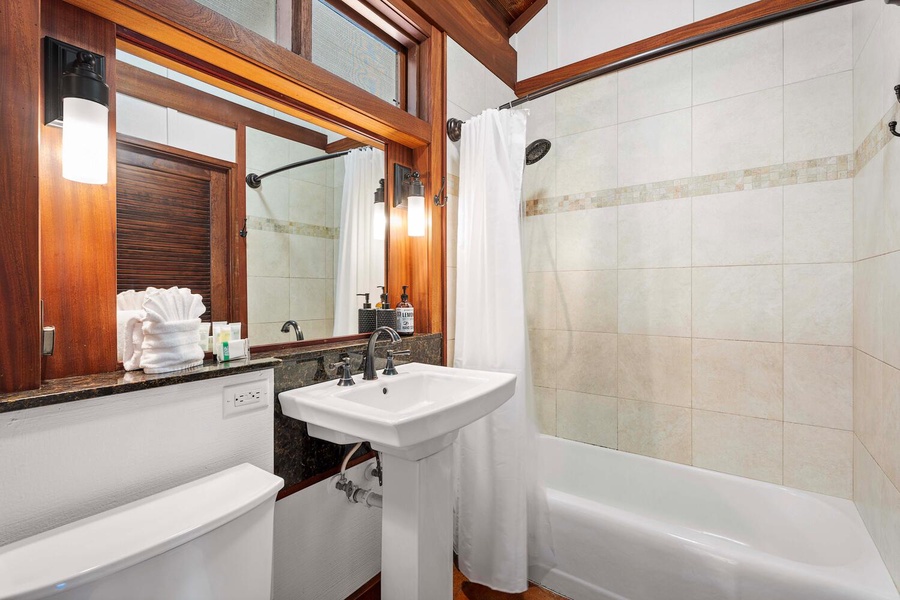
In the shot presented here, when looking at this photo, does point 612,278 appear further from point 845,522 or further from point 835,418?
point 845,522

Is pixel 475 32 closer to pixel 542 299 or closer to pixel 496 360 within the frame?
pixel 542 299

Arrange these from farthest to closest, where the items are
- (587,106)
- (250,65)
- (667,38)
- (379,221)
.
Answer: (587,106) → (667,38) → (379,221) → (250,65)

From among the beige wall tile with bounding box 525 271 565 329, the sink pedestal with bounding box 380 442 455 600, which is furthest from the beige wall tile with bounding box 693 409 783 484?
the sink pedestal with bounding box 380 442 455 600

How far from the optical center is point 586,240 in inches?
90.2

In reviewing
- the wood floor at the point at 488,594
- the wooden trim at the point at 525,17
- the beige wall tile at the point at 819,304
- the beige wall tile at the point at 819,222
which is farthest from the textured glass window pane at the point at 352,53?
the wood floor at the point at 488,594

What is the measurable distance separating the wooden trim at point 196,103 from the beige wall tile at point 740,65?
185cm

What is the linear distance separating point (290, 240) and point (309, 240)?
8 cm

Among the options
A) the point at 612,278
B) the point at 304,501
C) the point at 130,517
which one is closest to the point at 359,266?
the point at 304,501

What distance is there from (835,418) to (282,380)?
2.19m

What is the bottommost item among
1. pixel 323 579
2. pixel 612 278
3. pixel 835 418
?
pixel 323 579

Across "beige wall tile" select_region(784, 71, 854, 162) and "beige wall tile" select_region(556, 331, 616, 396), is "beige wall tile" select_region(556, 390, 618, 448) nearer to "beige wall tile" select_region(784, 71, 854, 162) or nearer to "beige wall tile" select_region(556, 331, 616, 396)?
"beige wall tile" select_region(556, 331, 616, 396)

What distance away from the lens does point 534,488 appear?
1.68m

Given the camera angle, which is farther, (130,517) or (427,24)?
(427,24)

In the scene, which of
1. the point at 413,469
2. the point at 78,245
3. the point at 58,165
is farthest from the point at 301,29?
the point at 413,469
